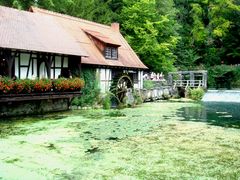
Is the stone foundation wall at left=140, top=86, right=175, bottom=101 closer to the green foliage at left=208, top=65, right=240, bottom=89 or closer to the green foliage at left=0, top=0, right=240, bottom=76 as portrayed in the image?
the green foliage at left=0, top=0, right=240, bottom=76

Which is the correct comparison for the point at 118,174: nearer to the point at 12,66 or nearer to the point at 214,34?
the point at 12,66

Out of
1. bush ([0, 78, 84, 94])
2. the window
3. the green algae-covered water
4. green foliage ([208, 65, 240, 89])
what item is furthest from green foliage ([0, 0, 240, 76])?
the green algae-covered water

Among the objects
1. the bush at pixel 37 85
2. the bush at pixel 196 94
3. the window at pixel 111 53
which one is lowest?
the bush at pixel 196 94

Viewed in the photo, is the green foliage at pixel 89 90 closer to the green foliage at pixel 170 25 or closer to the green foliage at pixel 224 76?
the green foliage at pixel 170 25

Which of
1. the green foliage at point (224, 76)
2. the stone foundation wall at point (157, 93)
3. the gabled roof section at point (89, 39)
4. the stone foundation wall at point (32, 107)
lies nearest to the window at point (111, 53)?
the gabled roof section at point (89, 39)

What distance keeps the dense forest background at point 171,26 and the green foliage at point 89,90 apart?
10.2 meters

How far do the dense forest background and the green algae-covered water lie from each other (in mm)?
18025

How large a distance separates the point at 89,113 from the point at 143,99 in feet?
30.2

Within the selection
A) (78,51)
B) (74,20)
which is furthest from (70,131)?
(74,20)

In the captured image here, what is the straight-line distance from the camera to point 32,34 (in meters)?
18.4

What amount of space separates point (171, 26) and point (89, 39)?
44.6ft

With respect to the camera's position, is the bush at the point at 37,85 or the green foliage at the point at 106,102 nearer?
the bush at the point at 37,85

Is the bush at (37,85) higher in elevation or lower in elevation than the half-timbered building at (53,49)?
lower

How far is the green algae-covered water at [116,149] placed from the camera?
320 inches
